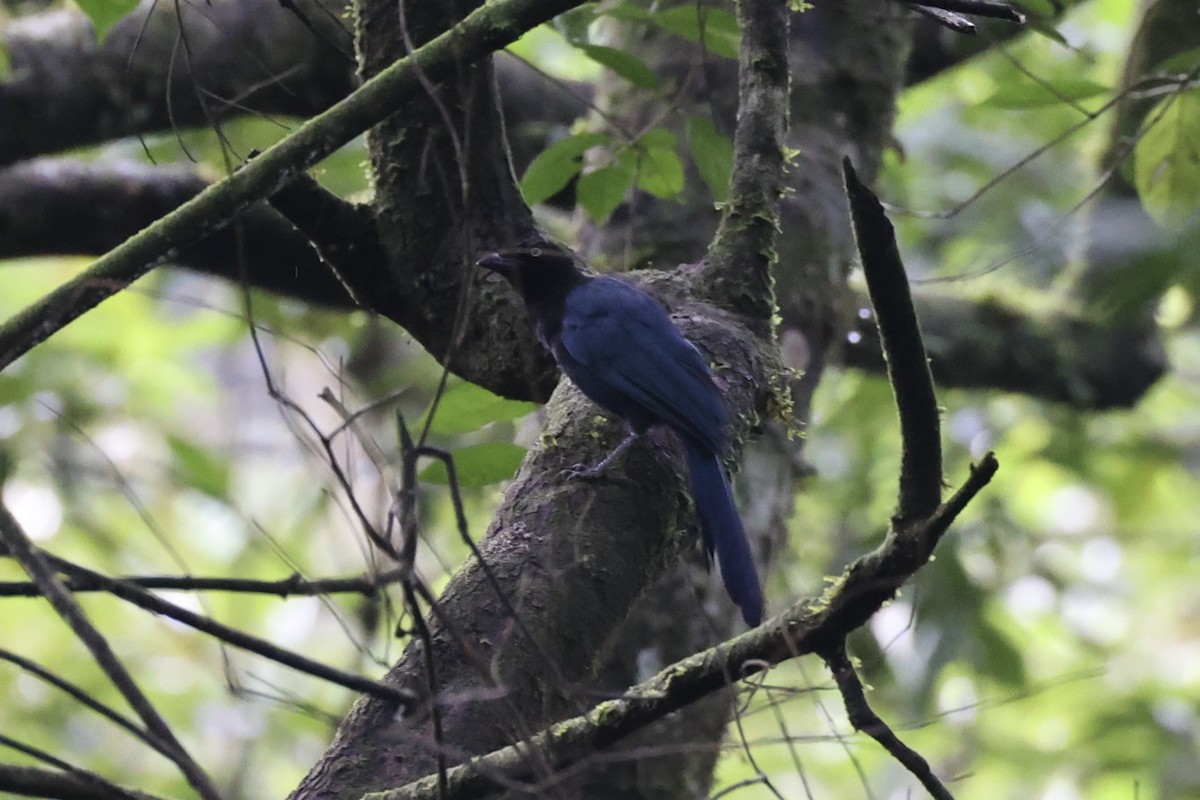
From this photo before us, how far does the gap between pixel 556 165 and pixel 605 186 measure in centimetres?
17

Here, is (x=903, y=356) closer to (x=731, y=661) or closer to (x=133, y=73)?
(x=731, y=661)

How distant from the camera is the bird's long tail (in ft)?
8.89

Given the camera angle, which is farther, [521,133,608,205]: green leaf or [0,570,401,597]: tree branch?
[521,133,608,205]: green leaf

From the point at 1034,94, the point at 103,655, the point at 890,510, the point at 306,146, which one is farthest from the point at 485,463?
the point at 890,510

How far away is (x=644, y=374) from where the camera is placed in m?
3.37

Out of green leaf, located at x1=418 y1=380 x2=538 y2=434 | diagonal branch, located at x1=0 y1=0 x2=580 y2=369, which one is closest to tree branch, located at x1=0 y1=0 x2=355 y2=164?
green leaf, located at x1=418 y1=380 x2=538 y2=434

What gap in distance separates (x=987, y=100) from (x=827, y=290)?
126cm

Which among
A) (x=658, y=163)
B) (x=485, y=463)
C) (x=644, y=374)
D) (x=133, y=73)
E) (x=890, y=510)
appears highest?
(x=133, y=73)

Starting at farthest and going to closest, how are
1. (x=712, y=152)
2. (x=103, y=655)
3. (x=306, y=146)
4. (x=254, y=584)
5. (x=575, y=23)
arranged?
(x=712, y=152), (x=575, y=23), (x=306, y=146), (x=254, y=584), (x=103, y=655)

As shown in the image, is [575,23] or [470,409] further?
[575,23]

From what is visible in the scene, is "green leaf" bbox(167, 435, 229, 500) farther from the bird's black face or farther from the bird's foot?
the bird's foot

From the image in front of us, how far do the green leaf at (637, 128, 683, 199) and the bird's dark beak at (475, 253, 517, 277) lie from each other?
20.8 inches

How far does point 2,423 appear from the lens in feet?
23.1

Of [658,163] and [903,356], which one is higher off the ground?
[658,163]
